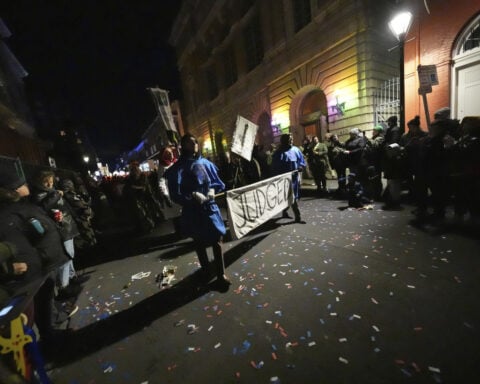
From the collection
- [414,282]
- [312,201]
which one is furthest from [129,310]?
[312,201]

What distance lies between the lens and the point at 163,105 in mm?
6074

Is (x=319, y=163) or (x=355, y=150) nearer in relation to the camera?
(x=355, y=150)

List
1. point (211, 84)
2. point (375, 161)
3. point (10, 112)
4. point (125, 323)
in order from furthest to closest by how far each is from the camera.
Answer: point (211, 84) < point (10, 112) < point (375, 161) < point (125, 323)

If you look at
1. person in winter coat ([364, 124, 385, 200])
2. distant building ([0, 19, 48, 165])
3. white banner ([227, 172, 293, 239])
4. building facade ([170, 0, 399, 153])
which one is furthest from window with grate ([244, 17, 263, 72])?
distant building ([0, 19, 48, 165])

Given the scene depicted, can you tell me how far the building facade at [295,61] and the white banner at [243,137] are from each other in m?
7.81

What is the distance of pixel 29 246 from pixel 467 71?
12080 millimetres

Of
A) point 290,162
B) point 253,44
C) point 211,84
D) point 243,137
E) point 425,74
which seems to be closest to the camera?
point 243,137

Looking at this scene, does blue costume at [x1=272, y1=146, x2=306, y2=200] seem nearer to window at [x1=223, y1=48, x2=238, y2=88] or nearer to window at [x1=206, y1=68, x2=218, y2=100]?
window at [x1=223, y1=48, x2=238, y2=88]

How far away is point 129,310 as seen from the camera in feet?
10.8

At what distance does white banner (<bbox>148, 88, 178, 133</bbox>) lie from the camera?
5.92 meters

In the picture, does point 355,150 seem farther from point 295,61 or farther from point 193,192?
point 295,61

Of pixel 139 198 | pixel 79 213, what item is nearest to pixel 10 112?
pixel 139 198

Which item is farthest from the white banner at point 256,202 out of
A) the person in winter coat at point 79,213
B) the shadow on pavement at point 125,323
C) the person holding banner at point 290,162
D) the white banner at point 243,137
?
the person in winter coat at point 79,213

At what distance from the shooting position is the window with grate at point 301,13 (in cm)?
1235
